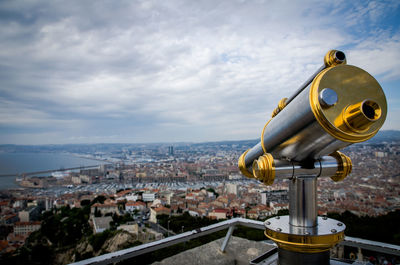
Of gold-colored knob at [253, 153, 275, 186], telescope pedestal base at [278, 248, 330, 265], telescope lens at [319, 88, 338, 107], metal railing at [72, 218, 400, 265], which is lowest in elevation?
metal railing at [72, 218, 400, 265]

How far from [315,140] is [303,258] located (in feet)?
1.15

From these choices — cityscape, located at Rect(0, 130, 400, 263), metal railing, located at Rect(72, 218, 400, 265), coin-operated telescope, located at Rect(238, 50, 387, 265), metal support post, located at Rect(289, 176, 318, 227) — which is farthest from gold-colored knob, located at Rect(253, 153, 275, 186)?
metal railing, located at Rect(72, 218, 400, 265)

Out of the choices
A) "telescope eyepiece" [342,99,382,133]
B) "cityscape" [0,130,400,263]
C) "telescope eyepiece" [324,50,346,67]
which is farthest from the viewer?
"cityscape" [0,130,400,263]

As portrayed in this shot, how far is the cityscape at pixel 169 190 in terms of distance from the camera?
19.8 feet

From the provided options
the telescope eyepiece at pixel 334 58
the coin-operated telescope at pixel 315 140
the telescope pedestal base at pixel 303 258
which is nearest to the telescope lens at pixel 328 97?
the coin-operated telescope at pixel 315 140

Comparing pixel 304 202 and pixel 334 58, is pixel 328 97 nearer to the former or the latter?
pixel 334 58

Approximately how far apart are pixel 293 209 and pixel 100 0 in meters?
3.74

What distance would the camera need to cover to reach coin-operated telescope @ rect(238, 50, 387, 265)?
639mm

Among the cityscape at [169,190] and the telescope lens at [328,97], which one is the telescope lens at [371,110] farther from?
the cityscape at [169,190]

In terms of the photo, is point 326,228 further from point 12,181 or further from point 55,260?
point 12,181

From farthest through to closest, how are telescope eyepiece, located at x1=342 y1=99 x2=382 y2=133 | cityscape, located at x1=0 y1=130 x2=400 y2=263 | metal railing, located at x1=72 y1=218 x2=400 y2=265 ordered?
cityscape, located at x1=0 y1=130 x2=400 y2=263 → metal railing, located at x1=72 y1=218 x2=400 y2=265 → telescope eyepiece, located at x1=342 y1=99 x2=382 y2=133

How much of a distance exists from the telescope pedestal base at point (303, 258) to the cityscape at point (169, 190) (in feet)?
0.94

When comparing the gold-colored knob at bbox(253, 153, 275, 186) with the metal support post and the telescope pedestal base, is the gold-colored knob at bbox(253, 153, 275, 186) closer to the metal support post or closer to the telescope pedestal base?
the metal support post

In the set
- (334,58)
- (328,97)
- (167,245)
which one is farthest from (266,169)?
(167,245)
